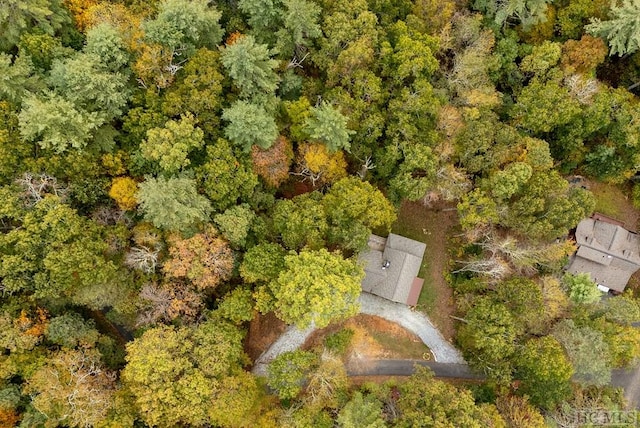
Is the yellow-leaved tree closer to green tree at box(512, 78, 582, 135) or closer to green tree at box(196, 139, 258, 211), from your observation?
green tree at box(196, 139, 258, 211)

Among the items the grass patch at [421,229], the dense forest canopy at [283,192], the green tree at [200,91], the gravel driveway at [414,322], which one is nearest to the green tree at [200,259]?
the dense forest canopy at [283,192]

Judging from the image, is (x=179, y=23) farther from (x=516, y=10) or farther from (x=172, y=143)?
(x=516, y=10)

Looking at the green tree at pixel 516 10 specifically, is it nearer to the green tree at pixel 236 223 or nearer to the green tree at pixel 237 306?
the green tree at pixel 236 223

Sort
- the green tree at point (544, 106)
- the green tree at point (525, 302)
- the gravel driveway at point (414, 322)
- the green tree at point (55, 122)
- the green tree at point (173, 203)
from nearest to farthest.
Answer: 1. the green tree at point (55, 122)
2. the green tree at point (173, 203)
3. the green tree at point (525, 302)
4. the green tree at point (544, 106)
5. the gravel driveway at point (414, 322)

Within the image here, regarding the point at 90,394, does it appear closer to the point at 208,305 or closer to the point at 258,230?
the point at 208,305

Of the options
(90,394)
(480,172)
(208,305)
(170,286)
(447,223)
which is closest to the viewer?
(90,394)

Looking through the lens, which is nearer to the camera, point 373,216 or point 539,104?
point 373,216

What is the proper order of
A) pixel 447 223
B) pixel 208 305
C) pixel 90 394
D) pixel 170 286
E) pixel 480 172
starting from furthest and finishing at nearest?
1. pixel 447 223
2. pixel 480 172
3. pixel 208 305
4. pixel 170 286
5. pixel 90 394

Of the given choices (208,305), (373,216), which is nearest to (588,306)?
(373,216)
